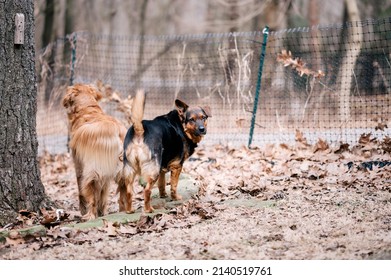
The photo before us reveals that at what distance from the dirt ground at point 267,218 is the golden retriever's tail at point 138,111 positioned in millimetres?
899

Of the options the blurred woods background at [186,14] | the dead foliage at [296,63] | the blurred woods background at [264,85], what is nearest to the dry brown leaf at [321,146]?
the blurred woods background at [264,85]

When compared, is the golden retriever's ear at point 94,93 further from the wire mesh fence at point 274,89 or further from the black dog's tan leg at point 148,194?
the wire mesh fence at point 274,89

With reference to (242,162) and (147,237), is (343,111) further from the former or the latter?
(147,237)

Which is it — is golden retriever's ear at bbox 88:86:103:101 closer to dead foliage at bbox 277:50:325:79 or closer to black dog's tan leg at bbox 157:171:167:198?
black dog's tan leg at bbox 157:171:167:198

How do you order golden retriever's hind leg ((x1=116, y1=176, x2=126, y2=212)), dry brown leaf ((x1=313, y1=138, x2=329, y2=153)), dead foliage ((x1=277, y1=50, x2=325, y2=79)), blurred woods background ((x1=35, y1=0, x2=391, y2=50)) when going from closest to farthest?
1. golden retriever's hind leg ((x1=116, y1=176, x2=126, y2=212))
2. dry brown leaf ((x1=313, y1=138, x2=329, y2=153))
3. dead foliage ((x1=277, y1=50, x2=325, y2=79))
4. blurred woods background ((x1=35, y1=0, x2=391, y2=50))

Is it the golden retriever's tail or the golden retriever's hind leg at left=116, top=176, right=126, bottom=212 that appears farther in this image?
the golden retriever's hind leg at left=116, top=176, right=126, bottom=212

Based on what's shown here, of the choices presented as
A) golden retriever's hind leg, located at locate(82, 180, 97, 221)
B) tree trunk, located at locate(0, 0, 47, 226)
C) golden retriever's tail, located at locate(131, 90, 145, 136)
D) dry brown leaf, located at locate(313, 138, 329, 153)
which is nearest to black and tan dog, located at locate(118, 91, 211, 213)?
golden retriever's tail, located at locate(131, 90, 145, 136)

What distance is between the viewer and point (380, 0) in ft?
70.5

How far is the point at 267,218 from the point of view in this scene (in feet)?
18.8

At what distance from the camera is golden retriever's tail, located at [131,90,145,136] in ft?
19.0

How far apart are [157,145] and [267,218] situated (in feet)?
4.51

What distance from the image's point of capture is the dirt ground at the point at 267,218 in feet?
15.8

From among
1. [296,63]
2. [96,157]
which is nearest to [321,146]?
[296,63]
